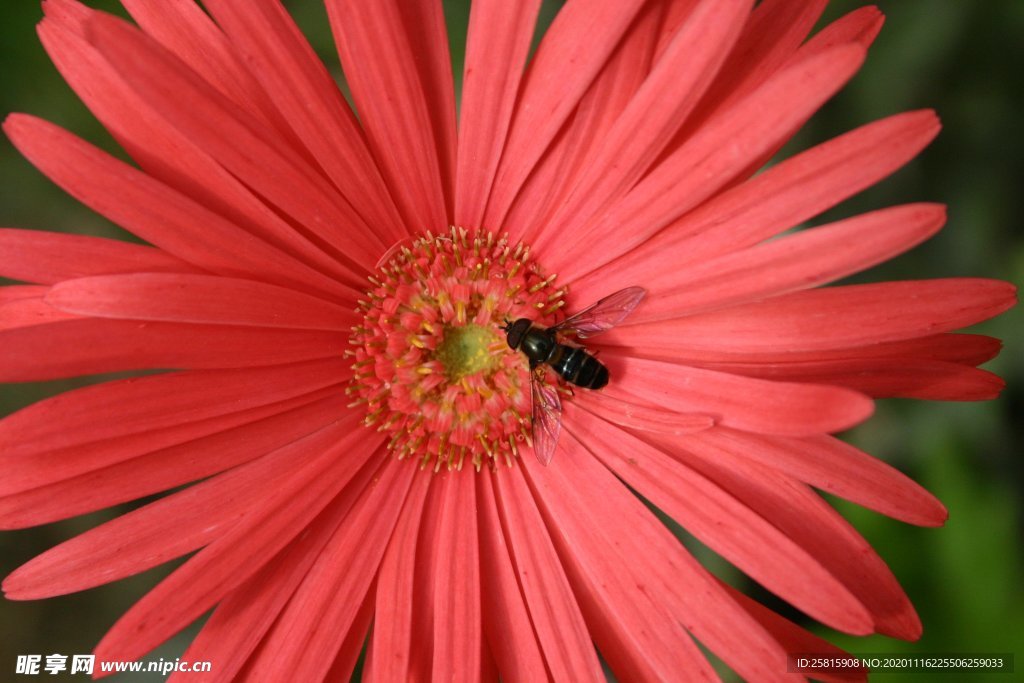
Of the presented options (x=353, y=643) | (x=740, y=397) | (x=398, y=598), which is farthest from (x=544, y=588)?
(x=740, y=397)

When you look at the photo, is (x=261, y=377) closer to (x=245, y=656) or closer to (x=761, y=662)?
(x=245, y=656)

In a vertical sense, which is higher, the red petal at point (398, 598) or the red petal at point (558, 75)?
the red petal at point (558, 75)

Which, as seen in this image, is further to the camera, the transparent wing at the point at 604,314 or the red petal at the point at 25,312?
the transparent wing at the point at 604,314

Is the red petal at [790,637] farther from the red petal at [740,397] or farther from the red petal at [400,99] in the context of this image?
the red petal at [400,99]

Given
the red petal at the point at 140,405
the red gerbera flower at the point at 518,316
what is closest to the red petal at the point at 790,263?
the red gerbera flower at the point at 518,316

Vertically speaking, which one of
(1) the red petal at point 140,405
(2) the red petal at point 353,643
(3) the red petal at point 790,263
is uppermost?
(3) the red petal at point 790,263

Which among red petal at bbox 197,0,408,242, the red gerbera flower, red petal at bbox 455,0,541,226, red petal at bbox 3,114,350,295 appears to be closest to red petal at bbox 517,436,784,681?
the red gerbera flower

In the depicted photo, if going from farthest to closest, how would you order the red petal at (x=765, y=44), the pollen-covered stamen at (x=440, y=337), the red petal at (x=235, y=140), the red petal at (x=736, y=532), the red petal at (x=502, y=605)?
the pollen-covered stamen at (x=440, y=337) → the red petal at (x=502, y=605) → the red petal at (x=765, y=44) → the red petal at (x=736, y=532) → the red petal at (x=235, y=140)

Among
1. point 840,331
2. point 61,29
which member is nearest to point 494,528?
point 840,331
